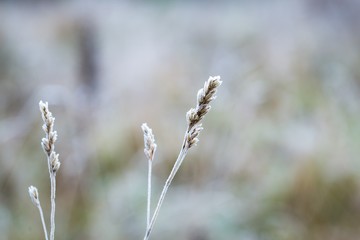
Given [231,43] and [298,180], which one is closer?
[298,180]

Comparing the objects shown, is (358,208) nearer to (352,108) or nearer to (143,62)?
(352,108)

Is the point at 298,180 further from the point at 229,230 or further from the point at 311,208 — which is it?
the point at 229,230

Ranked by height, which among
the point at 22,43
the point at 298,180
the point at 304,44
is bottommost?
the point at 298,180

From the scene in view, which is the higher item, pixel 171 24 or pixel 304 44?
pixel 171 24

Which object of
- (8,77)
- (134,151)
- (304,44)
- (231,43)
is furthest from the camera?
(231,43)

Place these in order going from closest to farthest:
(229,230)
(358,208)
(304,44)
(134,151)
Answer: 1. (229,230)
2. (358,208)
3. (134,151)
4. (304,44)

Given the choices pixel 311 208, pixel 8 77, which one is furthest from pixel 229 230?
pixel 8 77

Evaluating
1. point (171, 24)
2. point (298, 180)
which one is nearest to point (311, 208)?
point (298, 180)
